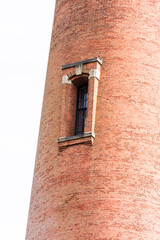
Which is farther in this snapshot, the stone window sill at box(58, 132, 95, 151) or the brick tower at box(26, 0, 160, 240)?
the stone window sill at box(58, 132, 95, 151)

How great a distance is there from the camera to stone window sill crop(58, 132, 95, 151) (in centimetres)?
2077

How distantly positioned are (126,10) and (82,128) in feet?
12.5

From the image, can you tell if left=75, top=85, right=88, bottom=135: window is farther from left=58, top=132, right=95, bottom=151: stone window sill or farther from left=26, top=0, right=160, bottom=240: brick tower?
left=58, top=132, right=95, bottom=151: stone window sill

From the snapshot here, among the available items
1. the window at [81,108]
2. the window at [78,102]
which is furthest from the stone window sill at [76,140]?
the window at [81,108]

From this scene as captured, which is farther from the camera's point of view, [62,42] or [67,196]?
[62,42]

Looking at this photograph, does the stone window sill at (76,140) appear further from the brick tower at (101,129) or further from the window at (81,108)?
the window at (81,108)

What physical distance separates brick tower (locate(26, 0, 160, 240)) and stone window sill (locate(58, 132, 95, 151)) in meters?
0.03

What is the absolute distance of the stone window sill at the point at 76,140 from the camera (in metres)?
20.8

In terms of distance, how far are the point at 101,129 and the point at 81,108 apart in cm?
136

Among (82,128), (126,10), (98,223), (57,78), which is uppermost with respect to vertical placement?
(126,10)

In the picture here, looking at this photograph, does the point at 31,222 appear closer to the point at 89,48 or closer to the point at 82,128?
the point at 82,128

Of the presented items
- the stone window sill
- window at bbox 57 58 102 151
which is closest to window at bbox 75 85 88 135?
window at bbox 57 58 102 151

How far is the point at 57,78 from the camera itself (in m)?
23.0

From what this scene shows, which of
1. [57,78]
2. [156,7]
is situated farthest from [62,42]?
[156,7]
